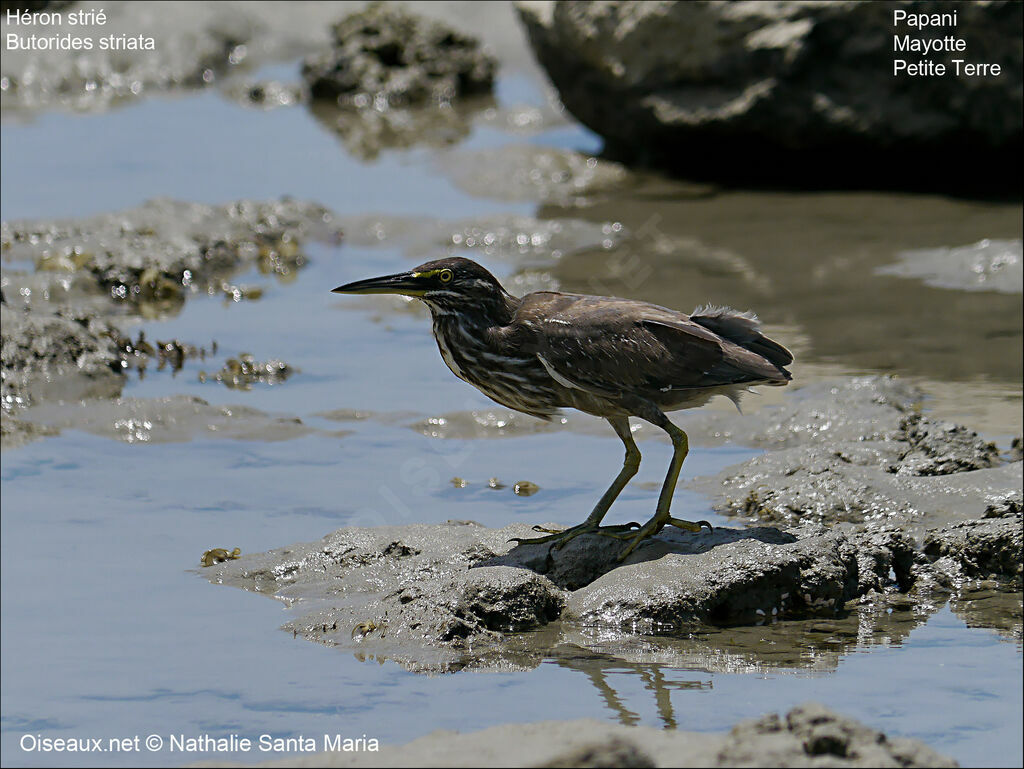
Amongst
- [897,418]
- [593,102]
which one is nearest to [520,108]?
[593,102]

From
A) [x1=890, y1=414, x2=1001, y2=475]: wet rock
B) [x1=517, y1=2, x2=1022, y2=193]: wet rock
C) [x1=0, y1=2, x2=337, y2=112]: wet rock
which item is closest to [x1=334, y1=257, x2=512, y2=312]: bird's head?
[x1=890, y1=414, x2=1001, y2=475]: wet rock

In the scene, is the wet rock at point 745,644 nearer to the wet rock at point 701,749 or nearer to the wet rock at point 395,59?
the wet rock at point 701,749

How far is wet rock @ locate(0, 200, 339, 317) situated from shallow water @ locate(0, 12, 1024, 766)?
35 cm

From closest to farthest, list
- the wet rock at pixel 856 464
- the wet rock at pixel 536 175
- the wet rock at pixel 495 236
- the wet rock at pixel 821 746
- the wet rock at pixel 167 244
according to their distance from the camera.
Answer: the wet rock at pixel 821 746 → the wet rock at pixel 856 464 → the wet rock at pixel 167 244 → the wet rock at pixel 495 236 → the wet rock at pixel 536 175

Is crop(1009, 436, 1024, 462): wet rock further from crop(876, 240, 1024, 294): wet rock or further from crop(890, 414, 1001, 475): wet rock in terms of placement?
crop(876, 240, 1024, 294): wet rock

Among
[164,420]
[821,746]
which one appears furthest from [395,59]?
[821,746]

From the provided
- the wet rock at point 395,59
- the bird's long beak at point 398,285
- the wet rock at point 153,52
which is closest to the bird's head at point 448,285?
the bird's long beak at point 398,285

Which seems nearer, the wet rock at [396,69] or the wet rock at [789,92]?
the wet rock at [789,92]

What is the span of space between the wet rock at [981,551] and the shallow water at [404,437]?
17.6 inches

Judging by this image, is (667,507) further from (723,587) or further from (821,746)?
(821,746)

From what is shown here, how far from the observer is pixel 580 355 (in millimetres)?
6227

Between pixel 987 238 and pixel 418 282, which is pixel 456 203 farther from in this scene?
pixel 418 282

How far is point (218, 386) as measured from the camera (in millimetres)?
9883

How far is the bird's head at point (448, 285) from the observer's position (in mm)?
6344
